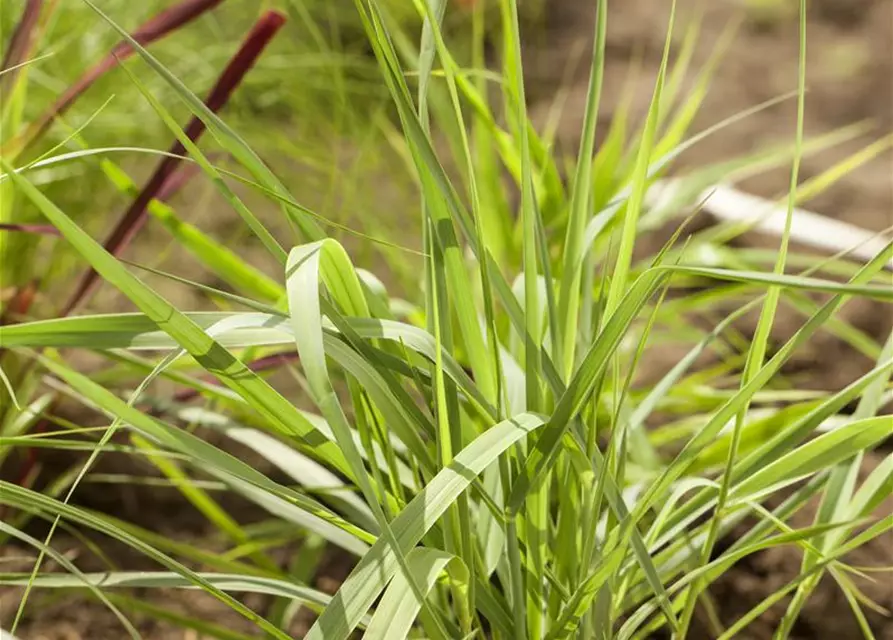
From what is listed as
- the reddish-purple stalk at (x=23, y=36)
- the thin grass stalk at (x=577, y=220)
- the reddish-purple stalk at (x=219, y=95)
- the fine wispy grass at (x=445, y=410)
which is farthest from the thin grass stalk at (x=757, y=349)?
the reddish-purple stalk at (x=23, y=36)

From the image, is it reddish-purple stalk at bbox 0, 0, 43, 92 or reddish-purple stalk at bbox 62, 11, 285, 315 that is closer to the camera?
reddish-purple stalk at bbox 62, 11, 285, 315

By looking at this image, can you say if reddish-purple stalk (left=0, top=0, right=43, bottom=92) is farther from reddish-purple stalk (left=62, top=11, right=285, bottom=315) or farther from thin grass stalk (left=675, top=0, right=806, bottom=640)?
thin grass stalk (left=675, top=0, right=806, bottom=640)

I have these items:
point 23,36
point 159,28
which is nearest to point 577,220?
point 159,28

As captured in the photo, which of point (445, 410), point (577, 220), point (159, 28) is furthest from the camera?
point (159, 28)

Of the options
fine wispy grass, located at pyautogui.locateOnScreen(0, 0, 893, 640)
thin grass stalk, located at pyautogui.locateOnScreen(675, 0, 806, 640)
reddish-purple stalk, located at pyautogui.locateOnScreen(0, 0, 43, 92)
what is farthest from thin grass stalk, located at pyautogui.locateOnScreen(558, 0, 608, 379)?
reddish-purple stalk, located at pyautogui.locateOnScreen(0, 0, 43, 92)

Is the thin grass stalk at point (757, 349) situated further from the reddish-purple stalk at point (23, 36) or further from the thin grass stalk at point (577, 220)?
the reddish-purple stalk at point (23, 36)

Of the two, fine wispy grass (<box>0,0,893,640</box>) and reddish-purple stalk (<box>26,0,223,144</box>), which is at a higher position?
reddish-purple stalk (<box>26,0,223,144</box>)

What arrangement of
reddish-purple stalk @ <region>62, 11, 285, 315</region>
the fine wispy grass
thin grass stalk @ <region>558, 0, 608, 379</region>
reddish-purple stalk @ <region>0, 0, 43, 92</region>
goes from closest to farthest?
the fine wispy grass
thin grass stalk @ <region>558, 0, 608, 379</region>
reddish-purple stalk @ <region>62, 11, 285, 315</region>
reddish-purple stalk @ <region>0, 0, 43, 92</region>

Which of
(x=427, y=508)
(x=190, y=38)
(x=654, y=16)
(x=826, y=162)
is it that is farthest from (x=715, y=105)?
(x=427, y=508)

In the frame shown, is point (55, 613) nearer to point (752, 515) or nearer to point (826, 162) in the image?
point (752, 515)

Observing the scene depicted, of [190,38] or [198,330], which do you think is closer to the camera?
[198,330]

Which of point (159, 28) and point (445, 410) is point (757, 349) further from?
point (159, 28)
